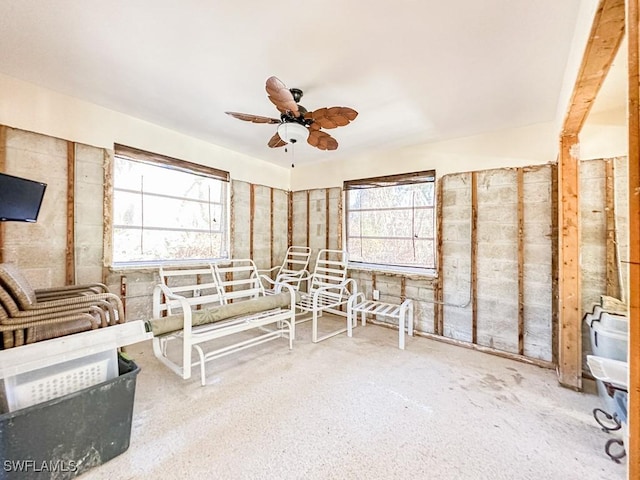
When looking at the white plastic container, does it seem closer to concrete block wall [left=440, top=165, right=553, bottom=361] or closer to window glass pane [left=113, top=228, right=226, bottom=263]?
window glass pane [left=113, top=228, right=226, bottom=263]

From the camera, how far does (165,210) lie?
333 cm

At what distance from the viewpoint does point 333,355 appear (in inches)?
112

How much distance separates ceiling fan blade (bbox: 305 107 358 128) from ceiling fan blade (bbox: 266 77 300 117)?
154 millimetres

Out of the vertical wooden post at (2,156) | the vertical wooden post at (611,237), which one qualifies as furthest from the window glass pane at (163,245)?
the vertical wooden post at (611,237)

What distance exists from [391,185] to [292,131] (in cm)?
211

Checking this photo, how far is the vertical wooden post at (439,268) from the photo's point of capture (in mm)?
3361

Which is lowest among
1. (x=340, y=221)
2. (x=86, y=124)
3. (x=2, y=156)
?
(x=340, y=221)

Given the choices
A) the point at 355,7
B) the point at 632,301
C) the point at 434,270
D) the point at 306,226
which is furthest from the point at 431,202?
the point at 632,301

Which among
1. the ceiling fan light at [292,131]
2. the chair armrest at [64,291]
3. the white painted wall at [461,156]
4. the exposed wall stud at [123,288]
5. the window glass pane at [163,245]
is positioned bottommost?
the exposed wall stud at [123,288]

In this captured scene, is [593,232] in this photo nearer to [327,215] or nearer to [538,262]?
[538,262]

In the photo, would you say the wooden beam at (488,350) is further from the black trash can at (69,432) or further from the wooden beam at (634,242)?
the black trash can at (69,432)

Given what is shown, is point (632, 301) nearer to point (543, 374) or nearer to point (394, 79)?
point (394, 79)

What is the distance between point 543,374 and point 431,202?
214 cm

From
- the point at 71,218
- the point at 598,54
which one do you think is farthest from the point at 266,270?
the point at 598,54
